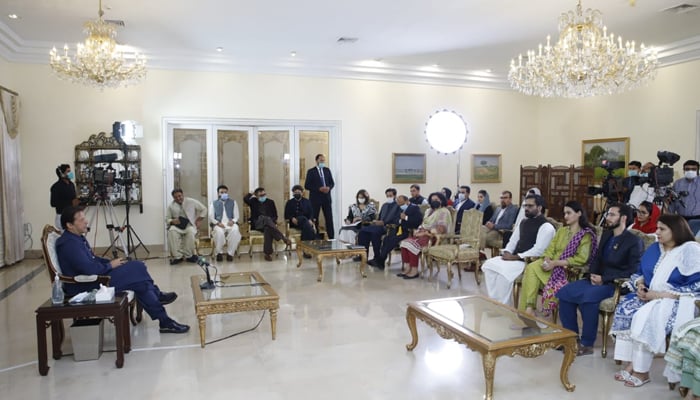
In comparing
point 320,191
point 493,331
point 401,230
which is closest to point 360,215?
point 401,230

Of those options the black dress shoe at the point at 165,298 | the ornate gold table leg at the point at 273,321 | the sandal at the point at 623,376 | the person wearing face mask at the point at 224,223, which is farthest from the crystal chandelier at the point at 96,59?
the sandal at the point at 623,376

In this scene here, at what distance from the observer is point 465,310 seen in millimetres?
3957

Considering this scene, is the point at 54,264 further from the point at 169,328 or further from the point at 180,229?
the point at 180,229

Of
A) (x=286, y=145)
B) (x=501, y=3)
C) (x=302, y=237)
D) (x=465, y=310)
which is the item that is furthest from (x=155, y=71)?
(x=465, y=310)

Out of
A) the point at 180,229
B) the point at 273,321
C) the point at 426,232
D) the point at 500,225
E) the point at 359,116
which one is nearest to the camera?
the point at 273,321

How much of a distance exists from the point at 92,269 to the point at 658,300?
4.52m

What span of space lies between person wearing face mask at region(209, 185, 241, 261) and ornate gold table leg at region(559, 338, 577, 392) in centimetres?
626

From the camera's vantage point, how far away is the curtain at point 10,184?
25.1ft

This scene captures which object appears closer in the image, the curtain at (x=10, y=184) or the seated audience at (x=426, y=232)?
the seated audience at (x=426, y=232)

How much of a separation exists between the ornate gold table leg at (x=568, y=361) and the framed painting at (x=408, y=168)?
7308mm

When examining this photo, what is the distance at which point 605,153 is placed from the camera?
10016 mm

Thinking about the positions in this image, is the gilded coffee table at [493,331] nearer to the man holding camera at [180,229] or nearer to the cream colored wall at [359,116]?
the man holding camera at [180,229]

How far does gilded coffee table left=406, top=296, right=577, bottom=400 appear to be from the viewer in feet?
10.6

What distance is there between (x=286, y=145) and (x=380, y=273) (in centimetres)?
373
